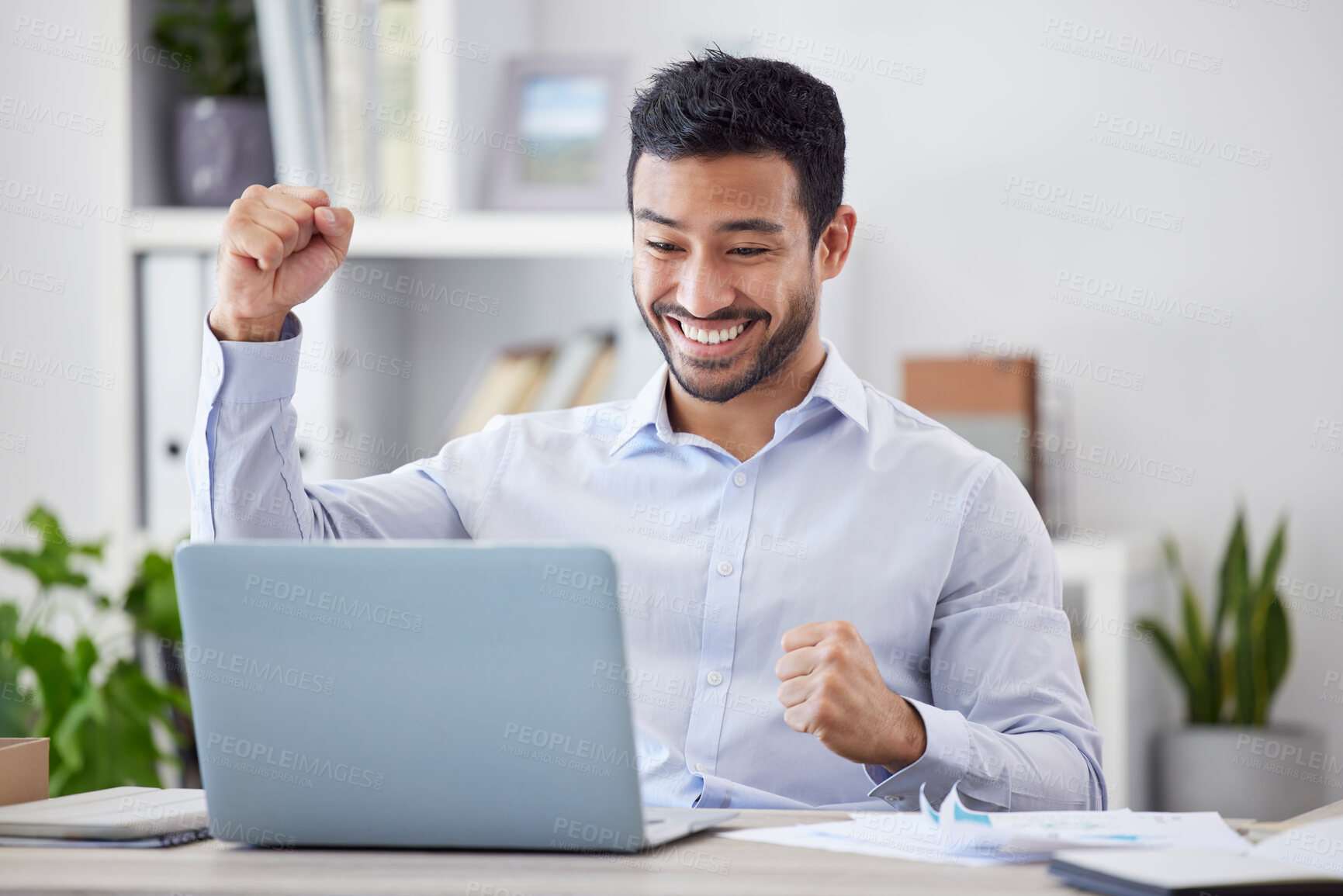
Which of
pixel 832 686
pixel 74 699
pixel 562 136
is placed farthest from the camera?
pixel 562 136

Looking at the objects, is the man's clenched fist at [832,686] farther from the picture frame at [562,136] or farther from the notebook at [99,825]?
the picture frame at [562,136]

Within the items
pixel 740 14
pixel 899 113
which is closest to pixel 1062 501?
pixel 899 113

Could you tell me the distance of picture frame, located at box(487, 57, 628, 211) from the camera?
93.0 inches

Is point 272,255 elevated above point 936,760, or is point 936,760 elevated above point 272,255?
Answer: point 272,255

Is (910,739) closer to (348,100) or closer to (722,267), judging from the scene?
(722,267)

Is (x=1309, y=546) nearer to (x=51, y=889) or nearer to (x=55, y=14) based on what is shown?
(x=51, y=889)

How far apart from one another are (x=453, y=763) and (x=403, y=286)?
1.81m

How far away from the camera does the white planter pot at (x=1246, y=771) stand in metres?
2.33

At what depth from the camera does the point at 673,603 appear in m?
1.39

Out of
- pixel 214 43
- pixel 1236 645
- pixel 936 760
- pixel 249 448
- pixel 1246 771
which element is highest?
pixel 214 43

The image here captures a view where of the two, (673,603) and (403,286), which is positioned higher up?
(403,286)

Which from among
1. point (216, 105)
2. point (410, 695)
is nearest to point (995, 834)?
point (410, 695)

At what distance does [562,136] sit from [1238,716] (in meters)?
1.61

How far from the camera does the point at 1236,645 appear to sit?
2371 millimetres
